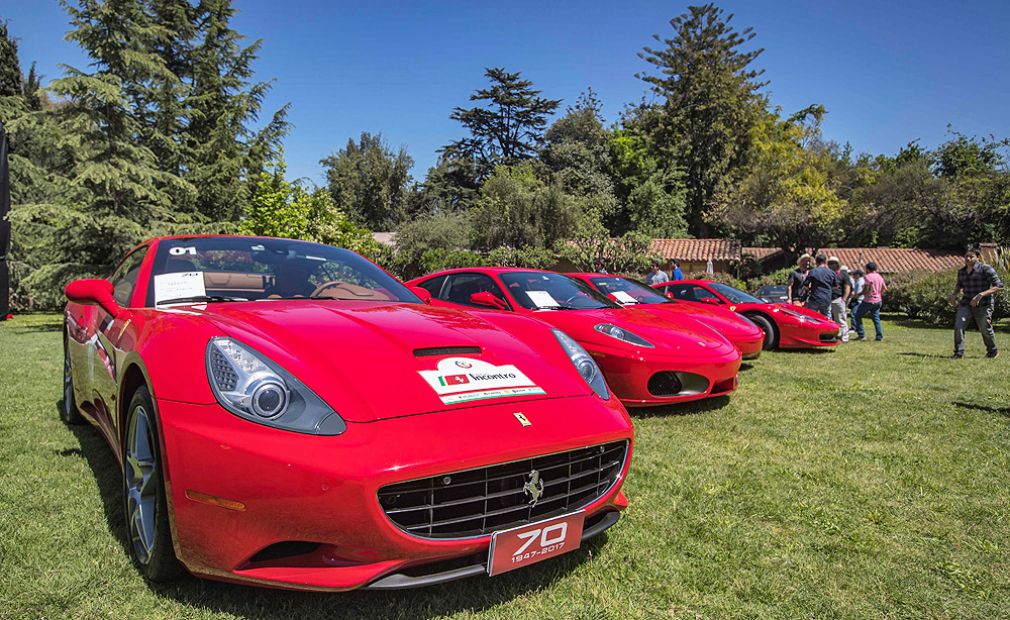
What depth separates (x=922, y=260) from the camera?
31.2 m

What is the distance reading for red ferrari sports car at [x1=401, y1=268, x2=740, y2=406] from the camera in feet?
15.2

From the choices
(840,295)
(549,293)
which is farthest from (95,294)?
(840,295)

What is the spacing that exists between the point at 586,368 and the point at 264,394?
4.32ft

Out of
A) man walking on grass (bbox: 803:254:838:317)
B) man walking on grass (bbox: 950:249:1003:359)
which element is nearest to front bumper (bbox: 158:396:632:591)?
man walking on grass (bbox: 950:249:1003:359)

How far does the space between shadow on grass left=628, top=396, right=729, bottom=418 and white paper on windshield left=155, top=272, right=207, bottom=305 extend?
3374 mm

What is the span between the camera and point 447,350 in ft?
7.23

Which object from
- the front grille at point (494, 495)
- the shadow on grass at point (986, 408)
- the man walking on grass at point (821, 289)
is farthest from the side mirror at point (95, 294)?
the man walking on grass at point (821, 289)

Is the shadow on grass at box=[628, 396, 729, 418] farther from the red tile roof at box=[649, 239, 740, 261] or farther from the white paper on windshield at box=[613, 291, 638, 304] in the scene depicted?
the red tile roof at box=[649, 239, 740, 261]

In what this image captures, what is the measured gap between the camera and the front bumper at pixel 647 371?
4.61 m

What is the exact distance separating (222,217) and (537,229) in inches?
688

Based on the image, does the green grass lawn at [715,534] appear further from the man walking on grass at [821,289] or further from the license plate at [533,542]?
the man walking on grass at [821,289]

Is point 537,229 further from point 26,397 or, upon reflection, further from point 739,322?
point 26,397

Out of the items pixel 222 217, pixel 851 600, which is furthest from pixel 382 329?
pixel 222 217

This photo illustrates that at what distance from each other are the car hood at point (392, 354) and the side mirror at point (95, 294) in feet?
1.70
